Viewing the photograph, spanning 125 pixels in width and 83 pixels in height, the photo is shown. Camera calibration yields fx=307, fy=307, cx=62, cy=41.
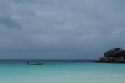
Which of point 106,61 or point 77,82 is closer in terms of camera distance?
point 77,82

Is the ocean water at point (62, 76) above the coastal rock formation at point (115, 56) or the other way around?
the other way around

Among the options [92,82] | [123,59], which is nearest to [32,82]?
[92,82]

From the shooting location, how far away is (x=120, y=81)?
23500mm

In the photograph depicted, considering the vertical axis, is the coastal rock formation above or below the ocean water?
above

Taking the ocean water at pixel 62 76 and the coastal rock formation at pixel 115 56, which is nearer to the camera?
the ocean water at pixel 62 76

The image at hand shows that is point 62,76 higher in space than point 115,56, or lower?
lower

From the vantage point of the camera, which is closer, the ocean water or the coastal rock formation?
the ocean water

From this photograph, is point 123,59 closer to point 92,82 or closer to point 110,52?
point 110,52

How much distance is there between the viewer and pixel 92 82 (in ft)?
77.9

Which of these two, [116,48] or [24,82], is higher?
[116,48]

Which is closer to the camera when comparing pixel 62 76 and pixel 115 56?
pixel 62 76

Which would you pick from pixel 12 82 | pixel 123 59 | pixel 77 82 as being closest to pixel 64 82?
pixel 77 82

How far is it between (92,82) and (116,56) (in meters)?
59.0

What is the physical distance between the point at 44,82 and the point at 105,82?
4.73 meters
